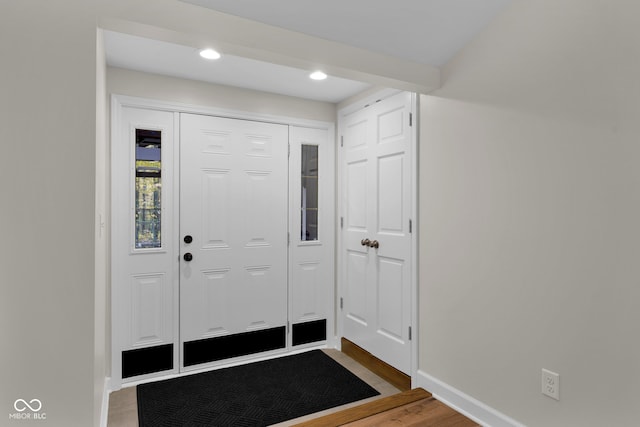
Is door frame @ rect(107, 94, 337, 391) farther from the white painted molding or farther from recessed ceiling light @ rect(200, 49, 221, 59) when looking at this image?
recessed ceiling light @ rect(200, 49, 221, 59)

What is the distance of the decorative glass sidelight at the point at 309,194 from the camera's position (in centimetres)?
336

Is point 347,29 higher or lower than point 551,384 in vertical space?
higher

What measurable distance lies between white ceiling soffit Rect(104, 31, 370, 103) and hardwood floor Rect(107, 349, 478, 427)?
206 cm

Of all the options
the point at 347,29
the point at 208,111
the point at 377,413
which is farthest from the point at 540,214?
the point at 208,111

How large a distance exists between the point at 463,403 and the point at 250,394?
54.1 inches

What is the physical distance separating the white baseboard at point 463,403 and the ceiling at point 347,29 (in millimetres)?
2032

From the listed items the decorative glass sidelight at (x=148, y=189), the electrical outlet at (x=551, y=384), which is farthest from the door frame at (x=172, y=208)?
the electrical outlet at (x=551, y=384)

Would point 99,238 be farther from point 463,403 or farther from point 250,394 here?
point 463,403

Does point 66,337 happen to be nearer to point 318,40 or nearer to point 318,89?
point 318,40

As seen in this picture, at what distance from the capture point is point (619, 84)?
5.05 feet

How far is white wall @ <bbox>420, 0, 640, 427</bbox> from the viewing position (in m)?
1.54

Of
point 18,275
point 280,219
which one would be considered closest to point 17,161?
point 18,275

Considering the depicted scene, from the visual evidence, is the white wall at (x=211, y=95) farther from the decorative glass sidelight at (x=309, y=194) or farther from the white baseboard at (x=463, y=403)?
the white baseboard at (x=463, y=403)

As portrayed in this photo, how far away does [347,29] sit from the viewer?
6.41 feet
